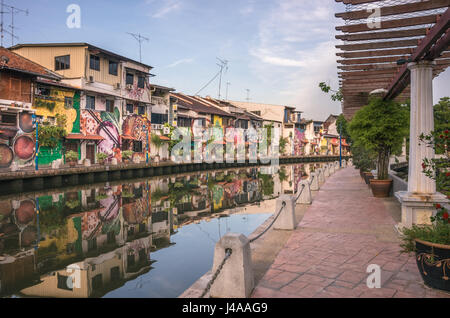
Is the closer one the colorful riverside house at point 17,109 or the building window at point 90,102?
the colorful riverside house at point 17,109

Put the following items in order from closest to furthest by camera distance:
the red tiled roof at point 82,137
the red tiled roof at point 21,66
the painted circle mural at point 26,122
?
the red tiled roof at point 21,66 → the painted circle mural at point 26,122 → the red tiled roof at point 82,137

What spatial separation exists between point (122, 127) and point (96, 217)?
20.9 meters

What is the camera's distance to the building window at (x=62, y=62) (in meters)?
26.5

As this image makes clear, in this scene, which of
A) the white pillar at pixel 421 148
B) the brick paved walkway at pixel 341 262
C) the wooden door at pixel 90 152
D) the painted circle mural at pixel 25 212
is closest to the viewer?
the brick paved walkway at pixel 341 262

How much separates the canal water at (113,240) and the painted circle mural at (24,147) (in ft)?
25.5

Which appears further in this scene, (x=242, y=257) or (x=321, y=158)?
(x=321, y=158)

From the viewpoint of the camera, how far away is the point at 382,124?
32.3 feet

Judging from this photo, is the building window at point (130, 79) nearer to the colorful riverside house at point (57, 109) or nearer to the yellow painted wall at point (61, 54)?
the yellow painted wall at point (61, 54)

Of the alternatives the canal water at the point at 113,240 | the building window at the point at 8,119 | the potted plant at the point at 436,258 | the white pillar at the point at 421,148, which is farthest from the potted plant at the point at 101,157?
the potted plant at the point at 436,258

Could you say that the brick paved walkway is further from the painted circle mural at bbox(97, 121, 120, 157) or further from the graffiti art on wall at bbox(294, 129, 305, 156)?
the graffiti art on wall at bbox(294, 129, 305, 156)

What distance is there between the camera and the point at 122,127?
99.7 feet

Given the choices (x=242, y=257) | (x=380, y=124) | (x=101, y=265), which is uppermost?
(x=380, y=124)

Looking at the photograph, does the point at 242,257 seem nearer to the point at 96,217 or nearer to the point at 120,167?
the point at 96,217
